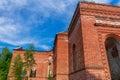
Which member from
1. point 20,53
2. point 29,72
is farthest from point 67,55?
point 20,53

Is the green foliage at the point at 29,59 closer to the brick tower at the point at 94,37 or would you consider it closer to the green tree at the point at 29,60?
the green tree at the point at 29,60

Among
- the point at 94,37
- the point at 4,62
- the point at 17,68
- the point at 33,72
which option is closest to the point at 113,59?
the point at 94,37

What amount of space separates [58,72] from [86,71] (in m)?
4.54

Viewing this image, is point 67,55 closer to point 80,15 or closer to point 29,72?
point 80,15

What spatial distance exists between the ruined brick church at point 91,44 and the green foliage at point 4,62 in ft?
35.9

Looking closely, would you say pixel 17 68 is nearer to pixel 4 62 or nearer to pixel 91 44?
pixel 4 62

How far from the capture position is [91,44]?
25.2ft

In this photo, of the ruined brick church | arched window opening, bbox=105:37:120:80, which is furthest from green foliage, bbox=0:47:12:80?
arched window opening, bbox=105:37:120:80

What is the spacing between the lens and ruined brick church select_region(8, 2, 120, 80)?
7.17 m

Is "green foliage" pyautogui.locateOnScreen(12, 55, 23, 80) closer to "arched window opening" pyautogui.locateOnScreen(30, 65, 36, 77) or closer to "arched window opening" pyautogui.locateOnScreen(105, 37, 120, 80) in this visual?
"arched window opening" pyautogui.locateOnScreen(30, 65, 36, 77)

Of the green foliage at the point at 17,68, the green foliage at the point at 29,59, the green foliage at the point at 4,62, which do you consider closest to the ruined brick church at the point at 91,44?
the green foliage at the point at 29,59

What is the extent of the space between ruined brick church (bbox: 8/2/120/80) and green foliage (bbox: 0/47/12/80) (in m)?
11.0

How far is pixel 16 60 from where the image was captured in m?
14.5

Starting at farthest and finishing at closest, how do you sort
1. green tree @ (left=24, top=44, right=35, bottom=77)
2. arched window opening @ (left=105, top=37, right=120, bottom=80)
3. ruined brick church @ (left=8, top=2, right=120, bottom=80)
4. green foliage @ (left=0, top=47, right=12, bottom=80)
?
green foliage @ (left=0, top=47, right=12, bottom=80)
green tree @ (left=24, top=44, right=35, bottom=77)
arched window opening @ (left=105, top=37, right=120, bottom=80)
ruined brick church @ (left=8, top=2, right=120, bottom=80)
